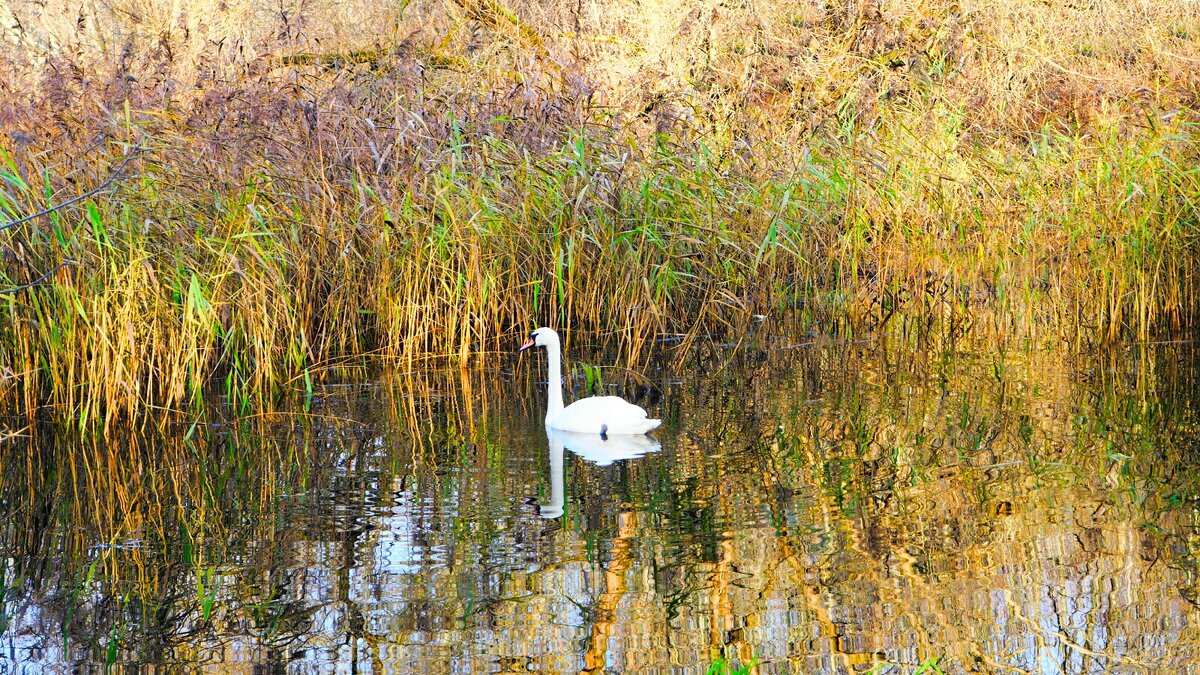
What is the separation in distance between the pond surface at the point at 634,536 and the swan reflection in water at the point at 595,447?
24 millimetres

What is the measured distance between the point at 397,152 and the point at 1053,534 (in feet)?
15.1

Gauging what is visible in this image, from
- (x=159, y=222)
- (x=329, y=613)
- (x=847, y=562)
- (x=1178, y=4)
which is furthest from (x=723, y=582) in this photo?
(x=1178, y=4)

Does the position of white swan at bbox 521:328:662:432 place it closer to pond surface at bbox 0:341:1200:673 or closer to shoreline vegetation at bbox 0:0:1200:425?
pond surface at bbox 0:341:1200:673

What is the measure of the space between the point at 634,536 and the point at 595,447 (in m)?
1.46

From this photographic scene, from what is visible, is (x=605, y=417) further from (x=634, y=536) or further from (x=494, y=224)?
(x=494, y=224)

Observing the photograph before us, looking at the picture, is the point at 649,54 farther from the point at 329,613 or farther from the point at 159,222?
the point at 329,613

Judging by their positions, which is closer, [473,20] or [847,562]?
[847,562]

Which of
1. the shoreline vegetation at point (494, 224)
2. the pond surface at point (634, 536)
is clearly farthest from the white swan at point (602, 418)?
the shoreline vegetation at point (494, 224)

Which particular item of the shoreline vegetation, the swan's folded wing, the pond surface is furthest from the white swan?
the shoreline vegetation

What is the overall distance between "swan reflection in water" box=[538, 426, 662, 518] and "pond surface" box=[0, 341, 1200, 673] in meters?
0.02

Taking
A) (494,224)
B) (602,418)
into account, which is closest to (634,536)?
(602,418)

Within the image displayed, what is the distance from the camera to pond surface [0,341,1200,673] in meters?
3.80

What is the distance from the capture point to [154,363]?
22.9 feet

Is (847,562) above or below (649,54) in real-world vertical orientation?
below
